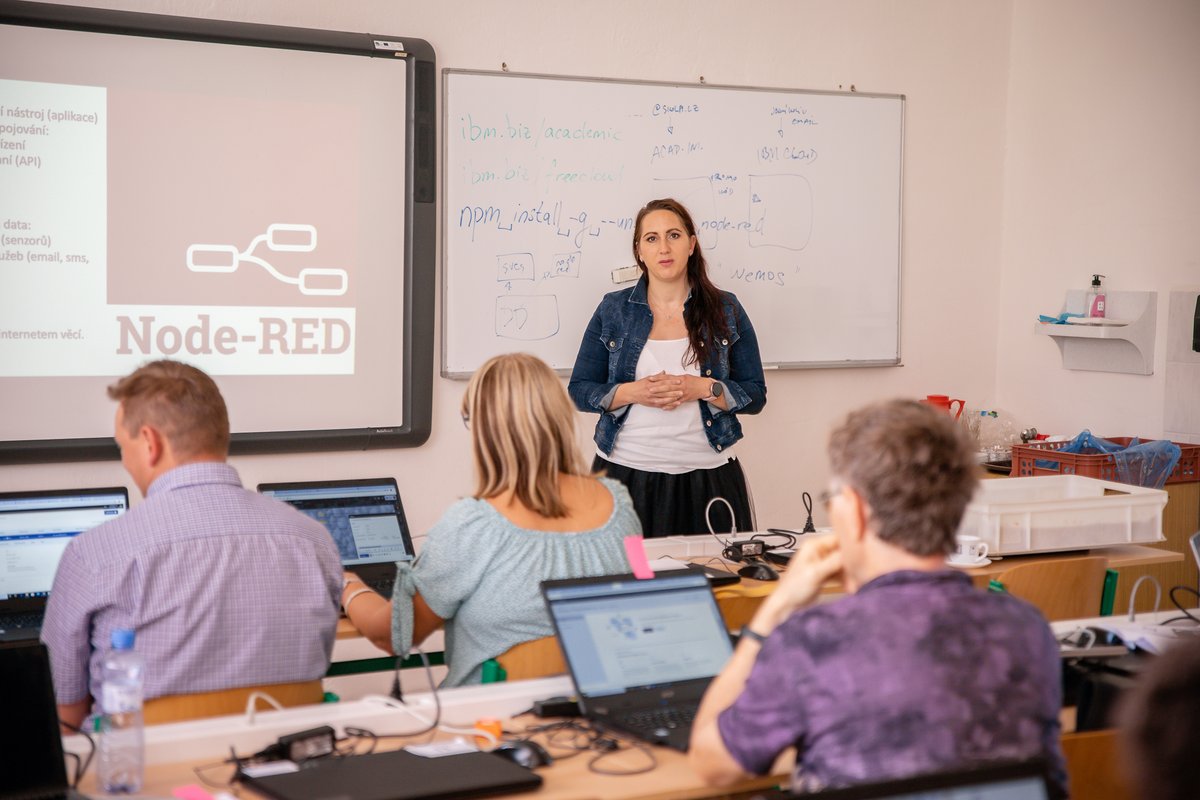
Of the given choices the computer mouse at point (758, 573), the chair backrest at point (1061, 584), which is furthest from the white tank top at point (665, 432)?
the chair backrest at point (1061, 584)

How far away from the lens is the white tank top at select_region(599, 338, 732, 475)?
4.23 meters

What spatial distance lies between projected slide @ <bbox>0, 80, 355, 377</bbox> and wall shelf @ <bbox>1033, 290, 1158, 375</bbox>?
3.00m

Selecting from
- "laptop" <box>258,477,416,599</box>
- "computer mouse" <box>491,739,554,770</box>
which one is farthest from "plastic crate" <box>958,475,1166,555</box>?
"computer mouse" <box>491,739,554,770</box>

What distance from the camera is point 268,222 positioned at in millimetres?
4375

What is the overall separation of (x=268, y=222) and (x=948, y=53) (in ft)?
10.3

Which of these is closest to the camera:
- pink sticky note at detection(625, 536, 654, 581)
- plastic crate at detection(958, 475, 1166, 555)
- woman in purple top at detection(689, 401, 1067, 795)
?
woman in purple top at detection(689, 401, 1067, 795)

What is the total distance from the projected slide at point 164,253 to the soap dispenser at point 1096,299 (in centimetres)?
303

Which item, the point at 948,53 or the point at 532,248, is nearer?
the point at 532,248

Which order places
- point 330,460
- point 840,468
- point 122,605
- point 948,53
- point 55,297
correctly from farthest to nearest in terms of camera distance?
point 948,53
point 330,460
point 55,297
point 122,605
point 840,468

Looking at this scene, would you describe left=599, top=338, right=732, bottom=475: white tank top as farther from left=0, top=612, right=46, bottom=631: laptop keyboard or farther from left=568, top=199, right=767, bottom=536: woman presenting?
left=0, top=612, right=46, bottom=631: laptop keyboard

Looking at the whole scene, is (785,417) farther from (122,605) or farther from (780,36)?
(122,605)

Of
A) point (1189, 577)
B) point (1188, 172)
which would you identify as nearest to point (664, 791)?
point (1189, 577)

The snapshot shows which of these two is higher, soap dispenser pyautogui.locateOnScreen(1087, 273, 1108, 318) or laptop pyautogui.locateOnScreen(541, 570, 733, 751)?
soap dispenser pyautogui.locateOnScreen(1087, 273, 1108, 318)

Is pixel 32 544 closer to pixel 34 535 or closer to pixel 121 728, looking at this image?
pixel 34 535
